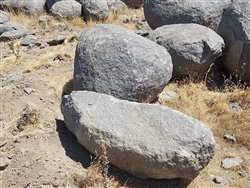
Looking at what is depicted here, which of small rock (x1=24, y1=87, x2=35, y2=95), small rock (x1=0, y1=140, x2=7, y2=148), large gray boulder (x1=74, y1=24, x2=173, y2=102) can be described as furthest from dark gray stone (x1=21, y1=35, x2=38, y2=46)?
small rock (x1=0, y1=140, x2=7, y2=148)

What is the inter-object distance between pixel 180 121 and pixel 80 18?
5907 mm

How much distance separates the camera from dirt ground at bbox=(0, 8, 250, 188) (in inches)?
155

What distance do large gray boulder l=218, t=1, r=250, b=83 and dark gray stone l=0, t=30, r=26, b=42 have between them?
449cm

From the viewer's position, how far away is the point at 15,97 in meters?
5.42

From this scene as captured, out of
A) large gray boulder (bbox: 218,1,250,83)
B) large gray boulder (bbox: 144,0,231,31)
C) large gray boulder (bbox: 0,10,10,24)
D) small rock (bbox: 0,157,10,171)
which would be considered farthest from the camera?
large gray boulder (bbox: 0,10,10,24)

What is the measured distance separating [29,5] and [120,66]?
18.5 ft

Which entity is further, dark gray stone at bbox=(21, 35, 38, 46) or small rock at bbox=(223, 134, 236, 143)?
dark gray stone at bbox=(21, 35, 38, 46)

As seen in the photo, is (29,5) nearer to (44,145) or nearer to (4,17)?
(4,17)

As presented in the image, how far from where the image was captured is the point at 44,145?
→ 14.1ft

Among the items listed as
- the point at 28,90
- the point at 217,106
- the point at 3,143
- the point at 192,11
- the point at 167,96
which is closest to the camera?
the point at 3,143

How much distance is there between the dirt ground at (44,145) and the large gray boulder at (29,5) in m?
3.56

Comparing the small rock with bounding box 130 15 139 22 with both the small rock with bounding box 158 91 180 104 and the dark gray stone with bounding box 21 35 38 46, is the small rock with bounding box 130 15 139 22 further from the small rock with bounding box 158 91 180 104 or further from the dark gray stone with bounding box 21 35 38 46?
the small rock with bounding box 158 91 180 104

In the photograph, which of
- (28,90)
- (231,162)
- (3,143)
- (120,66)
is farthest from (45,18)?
(231,162)

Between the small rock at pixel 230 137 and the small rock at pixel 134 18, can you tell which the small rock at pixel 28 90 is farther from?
the small rock at pixel 134 18
